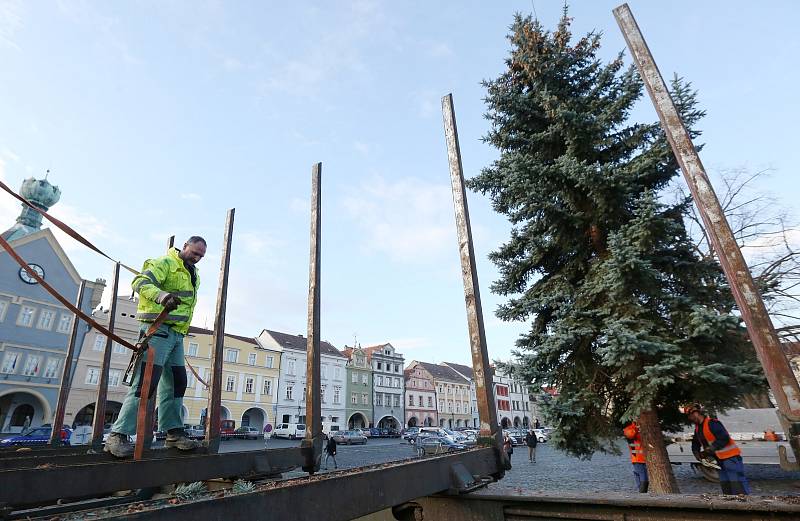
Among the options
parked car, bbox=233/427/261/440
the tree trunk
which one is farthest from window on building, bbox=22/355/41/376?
the tree trunk

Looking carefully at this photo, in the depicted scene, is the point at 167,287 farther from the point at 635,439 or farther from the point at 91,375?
the point at 91,375

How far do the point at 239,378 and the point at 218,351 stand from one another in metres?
41.3

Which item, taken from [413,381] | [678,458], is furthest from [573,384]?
[413,381]

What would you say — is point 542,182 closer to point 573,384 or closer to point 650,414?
point 573,384

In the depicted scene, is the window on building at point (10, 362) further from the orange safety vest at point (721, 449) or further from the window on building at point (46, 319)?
the orange safety vest at point (721, 449)

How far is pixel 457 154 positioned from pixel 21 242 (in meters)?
37.6

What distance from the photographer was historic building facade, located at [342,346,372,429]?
53719 mm

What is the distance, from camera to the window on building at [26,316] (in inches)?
1134

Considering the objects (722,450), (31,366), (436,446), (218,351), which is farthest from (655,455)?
(31,366)

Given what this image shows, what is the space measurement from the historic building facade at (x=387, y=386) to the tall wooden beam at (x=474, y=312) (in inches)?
2167

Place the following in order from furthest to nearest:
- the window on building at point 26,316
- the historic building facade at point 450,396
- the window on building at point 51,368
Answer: the historic building facade at point 450,396 → the window on building at point 51,368 → the window on building at point 26,316

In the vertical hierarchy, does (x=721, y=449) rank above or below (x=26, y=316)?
below

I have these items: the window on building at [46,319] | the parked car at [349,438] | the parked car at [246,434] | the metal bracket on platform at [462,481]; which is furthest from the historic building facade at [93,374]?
the metal bracket on platform at [462,481]

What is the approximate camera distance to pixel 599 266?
26.1ft
